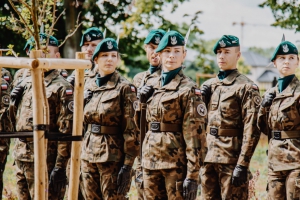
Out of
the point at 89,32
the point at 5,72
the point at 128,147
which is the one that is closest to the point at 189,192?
the point at 128,147

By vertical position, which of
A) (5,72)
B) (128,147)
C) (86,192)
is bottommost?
(86,192)

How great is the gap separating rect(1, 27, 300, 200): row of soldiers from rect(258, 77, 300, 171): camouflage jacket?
1cm

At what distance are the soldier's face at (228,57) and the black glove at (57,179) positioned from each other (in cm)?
224

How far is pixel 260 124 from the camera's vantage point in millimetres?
7250

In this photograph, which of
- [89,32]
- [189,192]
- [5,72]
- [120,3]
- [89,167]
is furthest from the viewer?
[120,3]

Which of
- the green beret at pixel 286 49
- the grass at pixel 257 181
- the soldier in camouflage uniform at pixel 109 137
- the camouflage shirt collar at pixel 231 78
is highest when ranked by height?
the green beret at pixel 286 49

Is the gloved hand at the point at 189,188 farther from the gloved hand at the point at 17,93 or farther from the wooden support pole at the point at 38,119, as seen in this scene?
the gloved hand at the point at 17,93

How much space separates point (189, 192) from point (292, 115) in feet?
5.04

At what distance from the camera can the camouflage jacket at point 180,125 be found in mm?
6336

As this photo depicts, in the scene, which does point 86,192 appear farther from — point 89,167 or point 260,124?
point 260,124

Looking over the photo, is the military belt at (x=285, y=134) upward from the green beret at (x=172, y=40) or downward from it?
downward

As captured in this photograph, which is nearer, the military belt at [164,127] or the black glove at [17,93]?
the military belt at [164,127]

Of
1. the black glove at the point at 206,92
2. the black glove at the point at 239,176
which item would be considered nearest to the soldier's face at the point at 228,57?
the black glove at the point at 206,92

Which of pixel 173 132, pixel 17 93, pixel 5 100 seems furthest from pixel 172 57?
pixel 5 100
